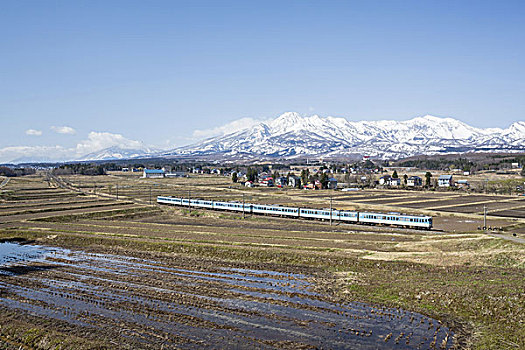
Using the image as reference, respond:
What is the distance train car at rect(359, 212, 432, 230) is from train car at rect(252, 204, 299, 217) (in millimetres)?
9657

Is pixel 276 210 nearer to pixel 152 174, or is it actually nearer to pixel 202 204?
pixel 202 204

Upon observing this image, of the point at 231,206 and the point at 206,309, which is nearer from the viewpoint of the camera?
the point at 206,309

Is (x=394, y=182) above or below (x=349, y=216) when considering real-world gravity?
above

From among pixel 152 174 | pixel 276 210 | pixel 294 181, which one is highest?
pixel 152 174

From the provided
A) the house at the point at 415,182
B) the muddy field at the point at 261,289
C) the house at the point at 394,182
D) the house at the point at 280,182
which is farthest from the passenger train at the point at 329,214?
the house at the point at 415,182

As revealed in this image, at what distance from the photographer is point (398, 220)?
1939 inches

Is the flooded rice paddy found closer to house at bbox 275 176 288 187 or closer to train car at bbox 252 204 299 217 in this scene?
train car at bbox 252 204 299 217

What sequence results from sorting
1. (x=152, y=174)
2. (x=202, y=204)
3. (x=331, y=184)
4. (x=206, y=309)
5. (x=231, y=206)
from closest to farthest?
(x=206, y=309), (x=231, y=206), (x=202, y=204), (x=331, y=184), (x=152, y=174)

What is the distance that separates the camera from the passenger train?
4812 centimetres

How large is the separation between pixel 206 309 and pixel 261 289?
4418 mm

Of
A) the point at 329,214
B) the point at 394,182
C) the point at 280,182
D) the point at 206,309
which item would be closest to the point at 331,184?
the point at 280,182

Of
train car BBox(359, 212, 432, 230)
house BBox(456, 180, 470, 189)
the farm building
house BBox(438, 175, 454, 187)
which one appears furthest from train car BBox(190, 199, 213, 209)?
house BBox(438, 175, 454, 187)

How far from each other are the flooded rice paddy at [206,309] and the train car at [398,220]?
75.9 feet

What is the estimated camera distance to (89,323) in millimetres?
20359
